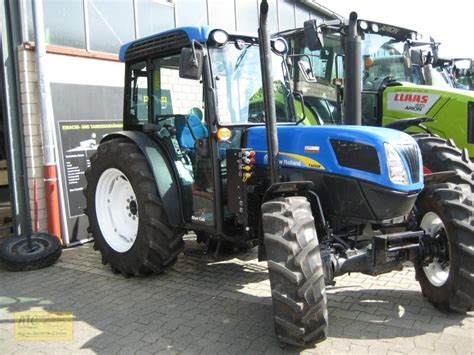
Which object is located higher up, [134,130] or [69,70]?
[69,70]

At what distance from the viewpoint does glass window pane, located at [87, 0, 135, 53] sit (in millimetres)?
7312

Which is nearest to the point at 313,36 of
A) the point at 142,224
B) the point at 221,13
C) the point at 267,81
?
the point at 267,81

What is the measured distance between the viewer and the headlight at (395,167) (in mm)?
3572

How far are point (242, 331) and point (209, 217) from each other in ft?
3.81

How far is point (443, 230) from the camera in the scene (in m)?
3.90

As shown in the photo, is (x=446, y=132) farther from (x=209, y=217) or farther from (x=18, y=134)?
(x=18, y=134)

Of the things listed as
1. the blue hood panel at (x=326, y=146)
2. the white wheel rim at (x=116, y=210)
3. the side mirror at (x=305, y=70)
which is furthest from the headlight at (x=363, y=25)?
the white wheel rim at (x=116, y=210)

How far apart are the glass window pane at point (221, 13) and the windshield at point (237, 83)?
18.6 ft

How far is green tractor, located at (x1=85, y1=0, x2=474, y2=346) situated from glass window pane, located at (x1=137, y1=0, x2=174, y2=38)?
3226 millimetres

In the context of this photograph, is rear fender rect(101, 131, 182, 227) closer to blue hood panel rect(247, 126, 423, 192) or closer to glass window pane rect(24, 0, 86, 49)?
blue hood panel rect(247, 126, 423, 192)

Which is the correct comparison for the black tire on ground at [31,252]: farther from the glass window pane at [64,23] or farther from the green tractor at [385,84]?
the green tractor at [385,84]

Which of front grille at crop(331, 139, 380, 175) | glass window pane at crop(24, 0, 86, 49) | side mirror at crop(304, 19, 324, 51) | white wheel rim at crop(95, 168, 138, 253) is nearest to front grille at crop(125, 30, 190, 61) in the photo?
white wheel rim at crop(95, 168, 138, 253)

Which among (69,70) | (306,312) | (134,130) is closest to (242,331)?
(306,312)

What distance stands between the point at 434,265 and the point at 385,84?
338cm
